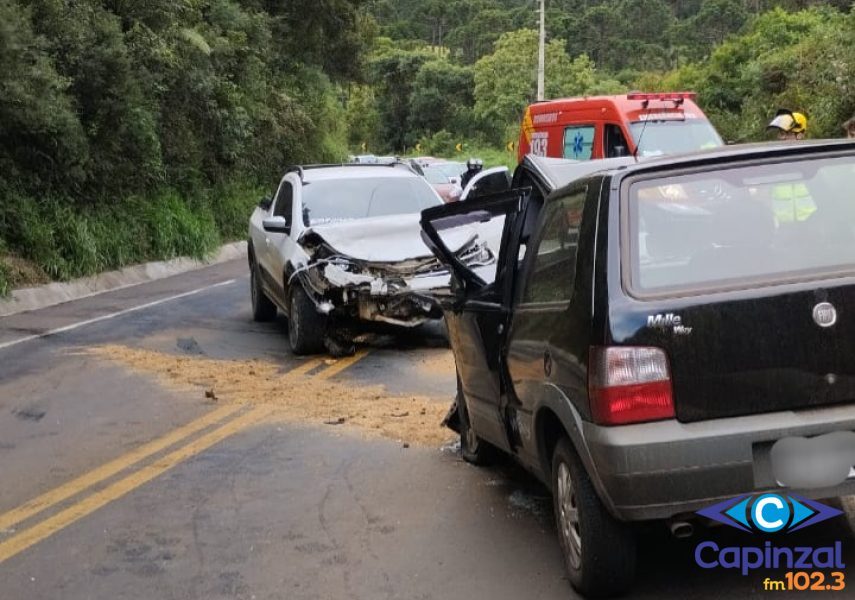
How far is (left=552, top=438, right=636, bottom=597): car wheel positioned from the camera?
445 cm

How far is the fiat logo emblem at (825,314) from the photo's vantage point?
420 cm

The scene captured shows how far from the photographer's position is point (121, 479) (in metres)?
6.82

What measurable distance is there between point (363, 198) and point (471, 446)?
5813mm

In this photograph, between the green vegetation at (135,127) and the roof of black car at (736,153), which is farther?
the green vegetation at (135,127)

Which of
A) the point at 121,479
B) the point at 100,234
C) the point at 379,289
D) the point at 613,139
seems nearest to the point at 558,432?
the point at 121,479

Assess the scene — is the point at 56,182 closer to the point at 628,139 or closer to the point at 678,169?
the point at 628,139

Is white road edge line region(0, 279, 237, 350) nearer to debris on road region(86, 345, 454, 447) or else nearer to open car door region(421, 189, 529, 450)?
debris on road region(86, 345, 454, 447)

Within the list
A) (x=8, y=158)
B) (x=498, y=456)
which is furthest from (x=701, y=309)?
(x=8, y=158)

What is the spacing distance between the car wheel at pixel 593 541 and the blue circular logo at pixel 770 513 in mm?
493

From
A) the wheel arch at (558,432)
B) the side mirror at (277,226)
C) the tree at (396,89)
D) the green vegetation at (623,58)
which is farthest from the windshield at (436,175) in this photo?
the tree at (396,89)

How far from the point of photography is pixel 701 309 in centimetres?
420

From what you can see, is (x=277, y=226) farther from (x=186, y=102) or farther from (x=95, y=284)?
(x=186, y=102)

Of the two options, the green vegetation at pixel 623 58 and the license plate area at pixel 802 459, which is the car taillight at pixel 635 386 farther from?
the green vegetation at pixel 623 58

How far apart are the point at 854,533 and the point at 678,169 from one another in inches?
77.1
